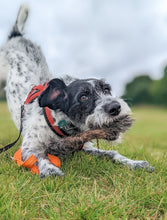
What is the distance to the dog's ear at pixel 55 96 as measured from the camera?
328 centimetres

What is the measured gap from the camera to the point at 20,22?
19.9ft

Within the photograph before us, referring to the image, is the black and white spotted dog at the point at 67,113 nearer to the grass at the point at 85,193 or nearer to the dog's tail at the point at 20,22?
the grass at the point at 85,193

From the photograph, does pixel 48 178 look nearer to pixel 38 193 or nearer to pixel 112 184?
pixel 38 193

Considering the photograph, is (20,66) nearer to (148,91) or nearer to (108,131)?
(108,131)

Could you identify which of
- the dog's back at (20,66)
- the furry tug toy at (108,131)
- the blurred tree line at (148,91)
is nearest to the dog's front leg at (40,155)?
the furry tug toy at (108,131)

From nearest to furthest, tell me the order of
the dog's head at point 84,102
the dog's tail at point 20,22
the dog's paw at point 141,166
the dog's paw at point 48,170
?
the dog's paw at point 48,170 → the dog's head at point 84,102 → the dog's paw at point 141,166 → the dog's tail at point 20,22

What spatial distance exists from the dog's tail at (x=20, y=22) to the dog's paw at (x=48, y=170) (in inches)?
152

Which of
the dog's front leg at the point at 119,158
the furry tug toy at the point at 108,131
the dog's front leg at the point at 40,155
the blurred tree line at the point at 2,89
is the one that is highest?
the furry tug toy at the point at 108,131

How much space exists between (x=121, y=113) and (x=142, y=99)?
66034mm

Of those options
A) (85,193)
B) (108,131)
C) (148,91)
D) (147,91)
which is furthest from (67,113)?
(147,91)

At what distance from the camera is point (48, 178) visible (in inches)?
107

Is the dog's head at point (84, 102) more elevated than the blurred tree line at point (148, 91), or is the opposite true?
the dog's head at point (84, 102)

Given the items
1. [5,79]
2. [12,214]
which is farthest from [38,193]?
[5,79]

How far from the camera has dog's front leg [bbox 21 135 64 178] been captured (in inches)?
115
